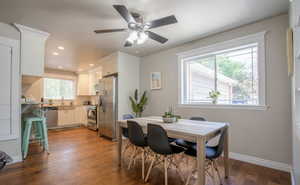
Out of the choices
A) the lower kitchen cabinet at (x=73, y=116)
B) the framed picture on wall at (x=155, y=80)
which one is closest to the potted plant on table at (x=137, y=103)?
the framed picture on wall at (x=155, y=80)

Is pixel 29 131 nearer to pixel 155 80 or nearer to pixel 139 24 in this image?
pixel 139 24

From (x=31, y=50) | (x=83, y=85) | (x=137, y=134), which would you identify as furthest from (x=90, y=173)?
(x=83, y=85)

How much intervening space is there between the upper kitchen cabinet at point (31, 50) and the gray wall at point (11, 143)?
0.38 ft

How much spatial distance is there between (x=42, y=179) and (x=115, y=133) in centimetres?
212

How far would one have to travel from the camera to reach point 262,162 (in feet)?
8.13

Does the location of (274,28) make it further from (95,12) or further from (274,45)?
(95,12)

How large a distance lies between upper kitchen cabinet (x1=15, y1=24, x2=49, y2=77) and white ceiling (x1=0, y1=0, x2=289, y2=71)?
195 mm

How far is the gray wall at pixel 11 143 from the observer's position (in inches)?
99.6

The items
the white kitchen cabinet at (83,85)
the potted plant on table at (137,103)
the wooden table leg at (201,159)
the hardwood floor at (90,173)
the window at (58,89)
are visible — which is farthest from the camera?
the white kitchen cabinet at (83,85)

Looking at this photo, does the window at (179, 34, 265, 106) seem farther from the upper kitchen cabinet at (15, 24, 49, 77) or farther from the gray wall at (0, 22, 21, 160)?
the gray wall at (0, 22, 21, 160)

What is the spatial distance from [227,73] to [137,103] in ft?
8.64

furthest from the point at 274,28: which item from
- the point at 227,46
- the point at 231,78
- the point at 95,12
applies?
the point at 95,12

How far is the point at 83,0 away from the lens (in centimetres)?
199

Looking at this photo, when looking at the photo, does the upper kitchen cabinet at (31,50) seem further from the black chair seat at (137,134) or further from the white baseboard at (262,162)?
the white baseboard at (262,162)
